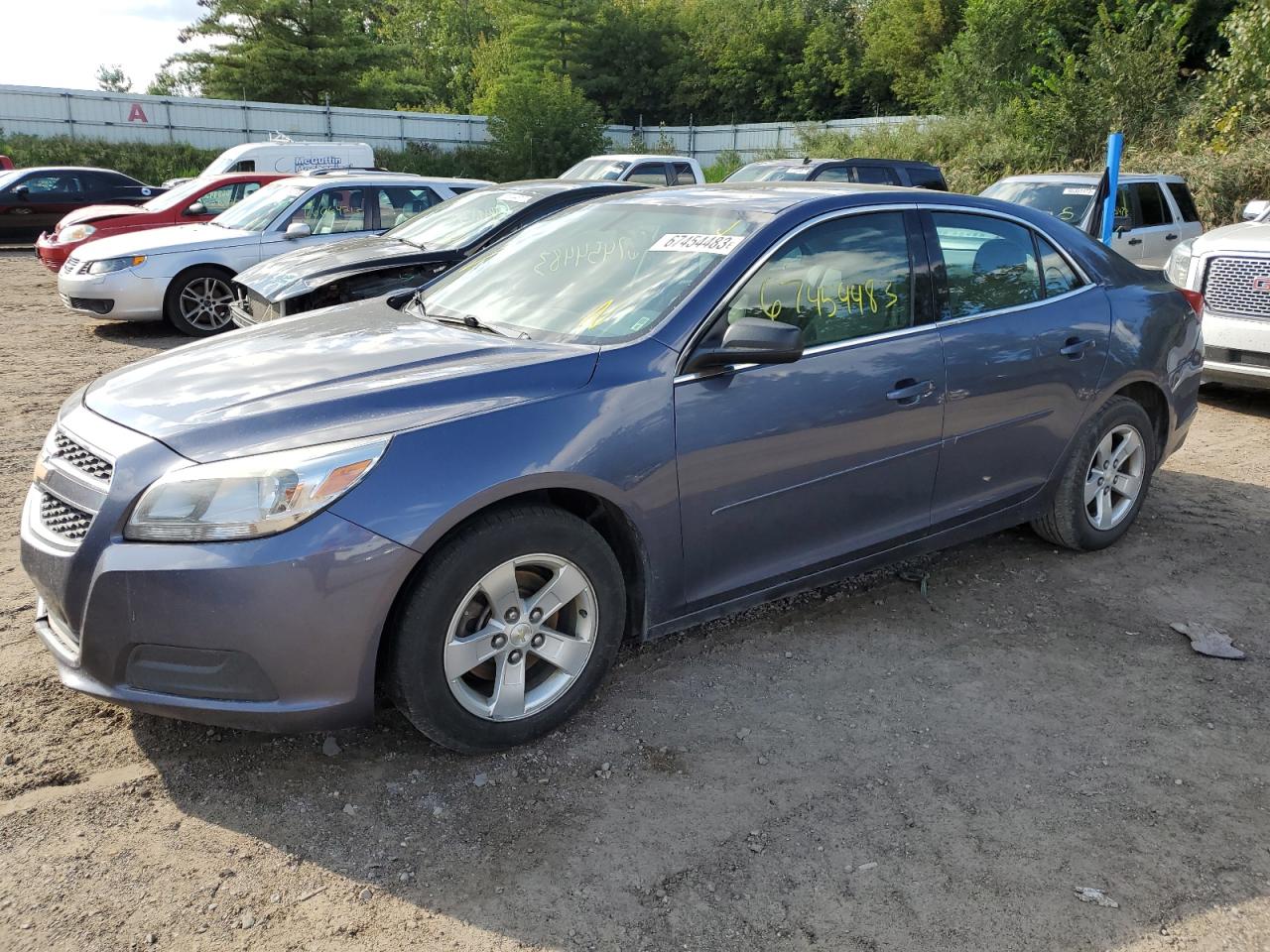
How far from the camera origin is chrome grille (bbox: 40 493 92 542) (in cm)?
282

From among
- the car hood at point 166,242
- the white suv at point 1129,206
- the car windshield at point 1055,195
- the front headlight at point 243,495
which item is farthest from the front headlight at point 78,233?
the front headlight at point 243,495

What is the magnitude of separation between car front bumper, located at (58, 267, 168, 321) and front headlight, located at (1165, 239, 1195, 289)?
9.57 metres

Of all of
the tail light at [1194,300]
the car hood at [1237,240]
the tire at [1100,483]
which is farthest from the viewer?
the car hood at [1237,240]

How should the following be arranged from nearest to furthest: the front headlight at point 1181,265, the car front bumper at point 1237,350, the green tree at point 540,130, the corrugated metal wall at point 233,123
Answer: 1. the car front bumper at point 1237,350
2. the front headlight at point 1181,265
3. the corrugated metal wall at point 233,123
4. the green tree at point 540,130

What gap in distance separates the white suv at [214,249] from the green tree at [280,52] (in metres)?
30.7

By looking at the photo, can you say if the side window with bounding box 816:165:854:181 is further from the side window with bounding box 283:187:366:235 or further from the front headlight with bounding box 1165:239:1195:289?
the side window with bounding box 283:187:366:235

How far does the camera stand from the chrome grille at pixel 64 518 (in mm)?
2818

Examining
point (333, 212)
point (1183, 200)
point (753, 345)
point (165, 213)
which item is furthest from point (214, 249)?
point (1183, 200)

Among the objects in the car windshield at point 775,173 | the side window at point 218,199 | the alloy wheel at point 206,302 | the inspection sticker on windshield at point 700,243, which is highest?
the car windshield at point 775,173

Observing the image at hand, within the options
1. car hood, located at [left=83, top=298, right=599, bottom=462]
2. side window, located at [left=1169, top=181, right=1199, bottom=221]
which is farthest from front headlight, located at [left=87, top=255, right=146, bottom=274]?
side window, located at [left=1169, top=181, right=1199, bottom=221]

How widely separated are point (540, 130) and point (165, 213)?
23996 mm

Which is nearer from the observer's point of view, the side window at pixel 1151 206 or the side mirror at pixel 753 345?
the side mirror at pixel 753 345

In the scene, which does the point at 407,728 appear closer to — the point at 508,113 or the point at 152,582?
the point at 152,582

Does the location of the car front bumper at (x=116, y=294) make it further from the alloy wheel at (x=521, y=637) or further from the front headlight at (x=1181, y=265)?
the front headlight at (x=1181, y=265)
